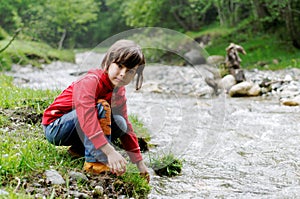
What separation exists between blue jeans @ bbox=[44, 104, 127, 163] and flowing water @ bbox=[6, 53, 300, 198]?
2.01 ft

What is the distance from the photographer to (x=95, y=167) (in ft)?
9.50

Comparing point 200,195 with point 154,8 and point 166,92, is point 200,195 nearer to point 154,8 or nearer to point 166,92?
point 166,92

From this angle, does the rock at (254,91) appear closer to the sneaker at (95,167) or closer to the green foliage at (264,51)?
the green foliage at (264,51)

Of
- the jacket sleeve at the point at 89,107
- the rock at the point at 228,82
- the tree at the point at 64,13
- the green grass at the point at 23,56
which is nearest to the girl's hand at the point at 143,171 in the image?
the jacket sleeve at the point at 89,107

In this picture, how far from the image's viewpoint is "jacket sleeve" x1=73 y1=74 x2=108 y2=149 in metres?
2.71

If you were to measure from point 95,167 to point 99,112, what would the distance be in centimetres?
43

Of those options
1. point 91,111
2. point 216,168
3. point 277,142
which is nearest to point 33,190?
point 91,111

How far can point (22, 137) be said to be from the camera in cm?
349

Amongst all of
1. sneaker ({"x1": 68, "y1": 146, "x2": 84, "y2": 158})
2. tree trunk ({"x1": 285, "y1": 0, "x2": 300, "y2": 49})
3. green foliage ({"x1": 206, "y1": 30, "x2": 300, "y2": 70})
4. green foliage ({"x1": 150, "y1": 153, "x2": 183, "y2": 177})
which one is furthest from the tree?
sneaker ({"x1": 68, "y1": 146, "x2": 84, "y2": 158})

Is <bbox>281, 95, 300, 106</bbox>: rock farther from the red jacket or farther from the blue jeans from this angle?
the blue jeans

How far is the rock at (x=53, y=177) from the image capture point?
2.63 metres

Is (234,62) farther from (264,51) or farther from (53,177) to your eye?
(53,177)

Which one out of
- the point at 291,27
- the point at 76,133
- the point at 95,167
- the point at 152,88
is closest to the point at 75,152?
the point at 76,133

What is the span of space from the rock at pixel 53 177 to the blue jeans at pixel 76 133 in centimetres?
28
